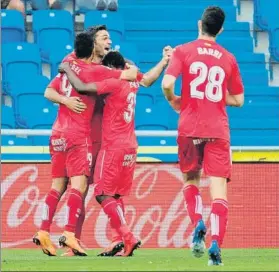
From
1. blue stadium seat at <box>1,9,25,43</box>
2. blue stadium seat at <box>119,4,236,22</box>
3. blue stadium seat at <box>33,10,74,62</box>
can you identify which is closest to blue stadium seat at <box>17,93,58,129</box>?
blue stadium seat at <box>33,10,74,62</box>

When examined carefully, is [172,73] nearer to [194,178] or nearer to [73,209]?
[194,178]

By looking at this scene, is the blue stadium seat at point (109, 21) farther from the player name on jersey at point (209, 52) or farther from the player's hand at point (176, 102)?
the player name on jersey at point (209, 52)

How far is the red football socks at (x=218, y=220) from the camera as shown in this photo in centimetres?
834

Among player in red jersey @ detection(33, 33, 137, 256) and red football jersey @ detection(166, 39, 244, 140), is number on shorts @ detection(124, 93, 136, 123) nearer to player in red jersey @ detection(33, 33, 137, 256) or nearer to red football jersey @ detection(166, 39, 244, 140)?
player in red jersey @ detection(33, 33, 137, 256)

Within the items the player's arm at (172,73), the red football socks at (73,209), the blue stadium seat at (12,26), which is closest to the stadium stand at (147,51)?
the blue stadium seat at (12,26)

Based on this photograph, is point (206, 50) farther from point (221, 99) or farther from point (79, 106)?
point (79, 106)

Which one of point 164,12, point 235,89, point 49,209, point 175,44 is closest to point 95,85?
point 49,209

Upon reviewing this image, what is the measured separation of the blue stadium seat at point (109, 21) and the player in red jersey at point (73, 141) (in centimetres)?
676

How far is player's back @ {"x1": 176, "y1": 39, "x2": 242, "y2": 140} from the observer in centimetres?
862

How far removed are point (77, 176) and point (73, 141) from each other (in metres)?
0.28

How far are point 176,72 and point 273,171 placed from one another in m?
3.94

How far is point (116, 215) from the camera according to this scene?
9555 mm

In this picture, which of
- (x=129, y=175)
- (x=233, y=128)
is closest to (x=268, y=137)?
(x=233, y=128)

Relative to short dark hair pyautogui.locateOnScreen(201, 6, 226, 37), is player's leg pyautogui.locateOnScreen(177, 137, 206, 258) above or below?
below
